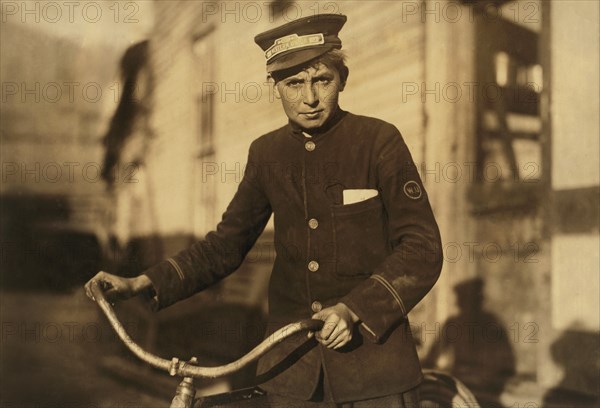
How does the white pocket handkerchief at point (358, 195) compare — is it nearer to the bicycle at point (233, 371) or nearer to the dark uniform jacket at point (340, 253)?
the dark uniform jacket at point (340, 253)

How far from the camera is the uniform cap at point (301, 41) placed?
2.08 meters

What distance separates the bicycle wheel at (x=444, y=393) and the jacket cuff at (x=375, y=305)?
66 centimetres

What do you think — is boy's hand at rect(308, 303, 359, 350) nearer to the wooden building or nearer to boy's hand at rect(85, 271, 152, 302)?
boy's hand at rect(85, 271, 152, 302)

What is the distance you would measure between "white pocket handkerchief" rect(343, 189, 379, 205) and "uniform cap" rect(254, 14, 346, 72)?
18.8 inches

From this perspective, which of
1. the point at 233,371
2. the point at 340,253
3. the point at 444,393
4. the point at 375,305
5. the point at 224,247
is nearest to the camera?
the point at 233,371

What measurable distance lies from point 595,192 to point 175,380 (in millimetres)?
2581

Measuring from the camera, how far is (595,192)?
3.15m

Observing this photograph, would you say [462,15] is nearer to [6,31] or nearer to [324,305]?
[324,305]

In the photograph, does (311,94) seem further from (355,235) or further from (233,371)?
(233,371)

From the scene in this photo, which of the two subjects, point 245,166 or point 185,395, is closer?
point 185,395

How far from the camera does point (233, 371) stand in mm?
1752

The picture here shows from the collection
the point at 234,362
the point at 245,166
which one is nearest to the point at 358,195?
the point at 234,362

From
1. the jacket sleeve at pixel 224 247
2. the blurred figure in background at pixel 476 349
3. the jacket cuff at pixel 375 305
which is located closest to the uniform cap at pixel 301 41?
the jacket sleeve at pixel 224 247

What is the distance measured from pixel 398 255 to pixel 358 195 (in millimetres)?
268
